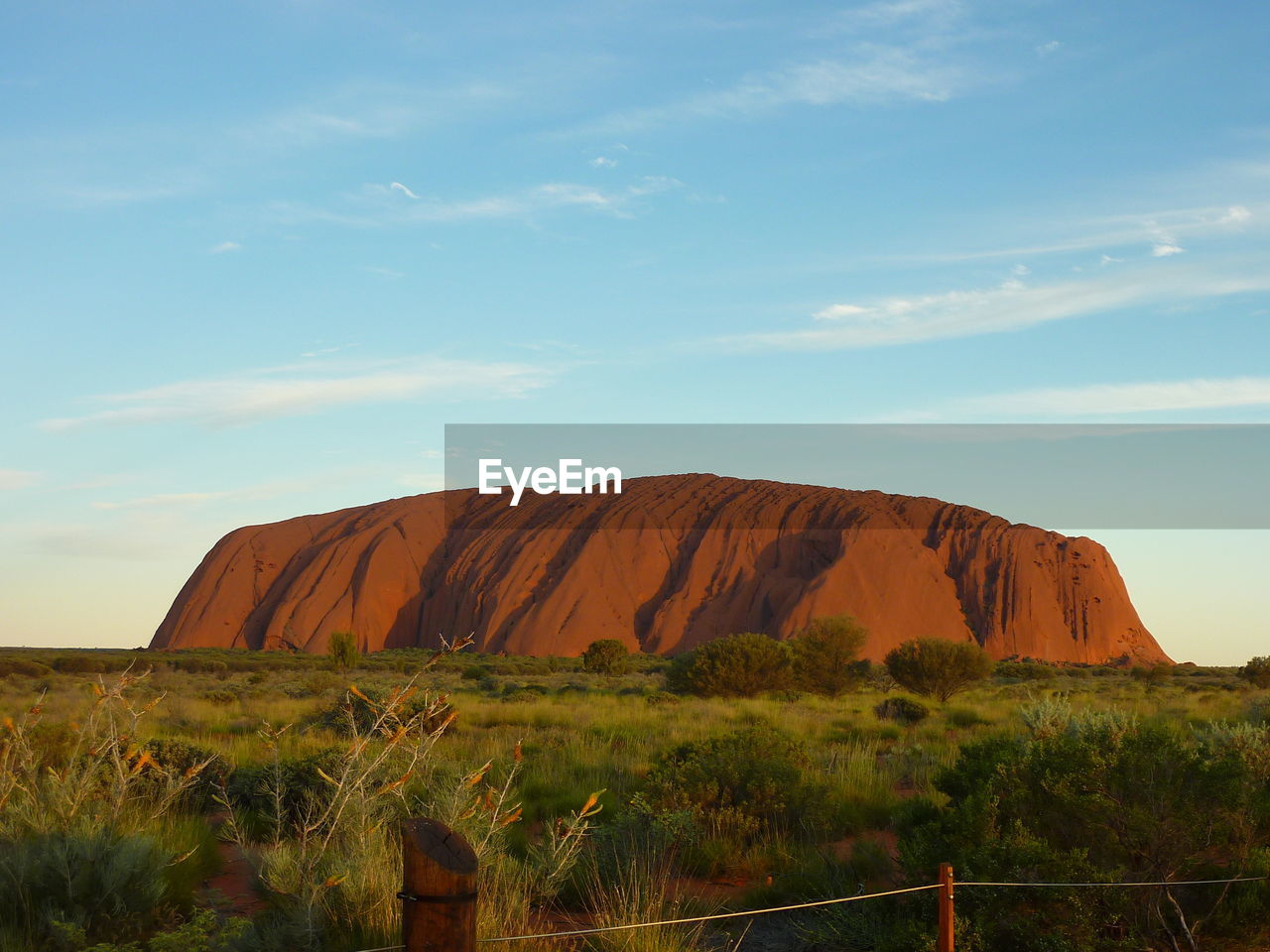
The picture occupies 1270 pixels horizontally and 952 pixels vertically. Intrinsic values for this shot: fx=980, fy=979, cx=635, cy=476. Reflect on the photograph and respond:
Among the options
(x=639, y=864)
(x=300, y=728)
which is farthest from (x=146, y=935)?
(x=300, y=728)

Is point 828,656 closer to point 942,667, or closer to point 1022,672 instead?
point 942,667

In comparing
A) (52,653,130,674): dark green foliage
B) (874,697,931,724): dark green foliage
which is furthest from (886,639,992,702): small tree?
(52,653,130,674): dark green foliage

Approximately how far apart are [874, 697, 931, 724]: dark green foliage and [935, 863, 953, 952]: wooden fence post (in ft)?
42.7

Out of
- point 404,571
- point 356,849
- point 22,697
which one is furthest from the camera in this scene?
point 404,571

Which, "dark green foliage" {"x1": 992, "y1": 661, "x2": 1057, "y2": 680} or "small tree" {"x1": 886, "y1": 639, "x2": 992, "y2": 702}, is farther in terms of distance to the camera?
"dark green foliage" {"x1": 992, "y1": 661, "x2": 1057, "y2": 680}

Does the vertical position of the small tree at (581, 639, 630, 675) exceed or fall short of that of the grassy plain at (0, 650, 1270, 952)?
it falls short

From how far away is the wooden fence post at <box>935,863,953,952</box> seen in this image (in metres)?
4.21

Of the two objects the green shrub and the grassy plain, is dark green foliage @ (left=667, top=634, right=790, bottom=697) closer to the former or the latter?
the green shrub

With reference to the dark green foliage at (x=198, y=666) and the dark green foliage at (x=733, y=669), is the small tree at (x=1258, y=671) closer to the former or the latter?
the dark green foliage at (x=733, y=669)

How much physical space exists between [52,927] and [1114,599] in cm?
6376

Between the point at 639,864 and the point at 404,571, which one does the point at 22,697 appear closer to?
the point at 639,864

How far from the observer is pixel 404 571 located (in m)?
64.5

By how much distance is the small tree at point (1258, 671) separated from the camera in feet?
92.9

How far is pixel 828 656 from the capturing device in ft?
87.8
